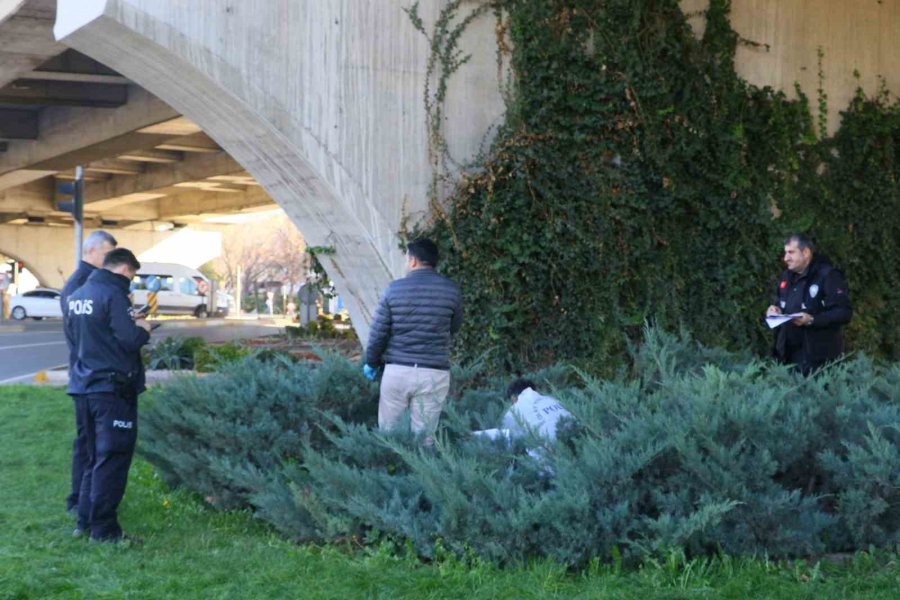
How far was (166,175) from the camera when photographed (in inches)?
1463

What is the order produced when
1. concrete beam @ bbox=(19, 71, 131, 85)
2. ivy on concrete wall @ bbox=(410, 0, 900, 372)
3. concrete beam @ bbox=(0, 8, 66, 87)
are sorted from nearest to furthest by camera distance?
ivy on concrete wall @ bbox=(410, 0, 900, 372) < concrete beam @ bbox=(0, 8, 66, 87) < concrete beam @ bbox=(19, 71, 131, 85)

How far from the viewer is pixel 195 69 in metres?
10.8

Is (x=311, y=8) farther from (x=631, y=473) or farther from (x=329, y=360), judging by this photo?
(x=631, y=473)

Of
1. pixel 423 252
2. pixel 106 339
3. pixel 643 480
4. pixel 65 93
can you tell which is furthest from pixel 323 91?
pixel 65 93

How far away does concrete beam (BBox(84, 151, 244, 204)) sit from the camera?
111 feet

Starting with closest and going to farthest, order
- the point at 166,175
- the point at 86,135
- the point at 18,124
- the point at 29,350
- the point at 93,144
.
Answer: the point at 86,135, the point at 93,144, the point at 29,350, the point at 18,124, the point at 166,175

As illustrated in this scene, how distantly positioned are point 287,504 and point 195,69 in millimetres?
5408

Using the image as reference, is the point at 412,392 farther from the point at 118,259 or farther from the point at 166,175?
the point at 166,175

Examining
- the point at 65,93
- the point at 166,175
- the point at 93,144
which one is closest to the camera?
the point at 65,93

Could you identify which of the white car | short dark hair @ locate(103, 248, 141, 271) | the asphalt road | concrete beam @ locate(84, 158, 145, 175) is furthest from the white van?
short dark hair @ locate(103, 248, 141, 271)

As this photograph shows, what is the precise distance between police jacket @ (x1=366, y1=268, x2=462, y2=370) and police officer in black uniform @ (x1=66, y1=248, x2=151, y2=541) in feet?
4.89

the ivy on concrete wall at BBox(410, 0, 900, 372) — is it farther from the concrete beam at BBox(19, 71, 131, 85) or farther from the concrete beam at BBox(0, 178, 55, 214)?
the concrete beam at BBox(0, 178, 55, 214)

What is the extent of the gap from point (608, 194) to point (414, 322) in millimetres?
4422

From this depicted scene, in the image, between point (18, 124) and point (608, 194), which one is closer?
point (608, 194)
